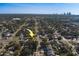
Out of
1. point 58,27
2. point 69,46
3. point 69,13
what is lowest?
point 69,46

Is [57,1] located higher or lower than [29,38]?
higher

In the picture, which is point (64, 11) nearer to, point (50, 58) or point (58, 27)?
point (58, 27)

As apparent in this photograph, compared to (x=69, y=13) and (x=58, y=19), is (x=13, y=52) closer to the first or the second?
(x=58, y=19)

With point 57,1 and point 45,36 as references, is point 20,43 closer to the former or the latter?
point 45,36

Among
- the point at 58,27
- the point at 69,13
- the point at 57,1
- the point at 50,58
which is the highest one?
the point at 57,1

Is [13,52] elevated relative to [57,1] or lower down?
lower down

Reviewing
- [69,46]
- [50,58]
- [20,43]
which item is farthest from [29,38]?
[69,46]

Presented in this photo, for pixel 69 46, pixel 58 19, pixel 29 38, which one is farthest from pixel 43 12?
pixel 69 46
